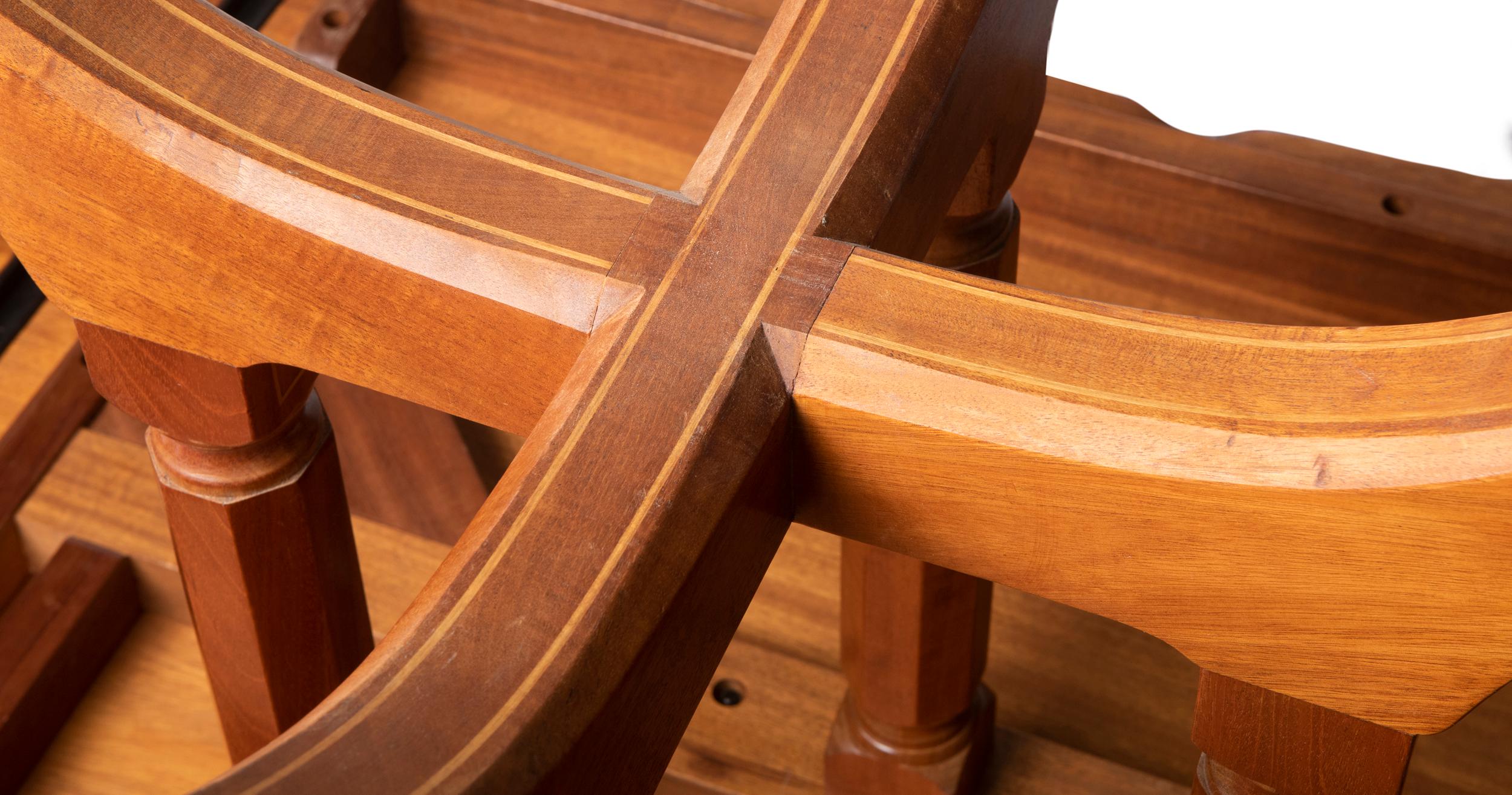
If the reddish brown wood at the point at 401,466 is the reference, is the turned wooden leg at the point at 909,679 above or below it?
above

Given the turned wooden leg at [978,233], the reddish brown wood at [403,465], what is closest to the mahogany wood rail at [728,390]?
the turned wooden leg at [978,233]

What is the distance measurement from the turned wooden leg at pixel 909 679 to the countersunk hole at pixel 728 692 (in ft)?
0.31

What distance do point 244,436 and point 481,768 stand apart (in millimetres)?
281

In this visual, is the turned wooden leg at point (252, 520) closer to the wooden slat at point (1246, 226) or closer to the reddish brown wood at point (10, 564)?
the reddish brown wood at point (10, 564)

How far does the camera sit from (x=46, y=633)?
3.17 ft

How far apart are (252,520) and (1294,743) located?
1.23ft

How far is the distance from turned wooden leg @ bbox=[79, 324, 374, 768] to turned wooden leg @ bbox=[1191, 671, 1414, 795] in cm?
33

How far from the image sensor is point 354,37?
3.94ft

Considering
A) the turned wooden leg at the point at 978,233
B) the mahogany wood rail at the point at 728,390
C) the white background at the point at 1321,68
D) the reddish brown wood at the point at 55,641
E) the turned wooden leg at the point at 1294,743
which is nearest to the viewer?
the mahogany wood rail at the point at 728,390

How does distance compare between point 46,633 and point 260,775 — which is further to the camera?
point 46,633

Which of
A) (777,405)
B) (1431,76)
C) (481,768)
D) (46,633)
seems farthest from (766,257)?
(46,633)

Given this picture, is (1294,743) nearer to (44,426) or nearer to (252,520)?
(252,520)

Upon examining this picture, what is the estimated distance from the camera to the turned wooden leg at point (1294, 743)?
460 millimetres

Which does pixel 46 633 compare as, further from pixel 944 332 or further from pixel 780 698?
pixel 944 332
